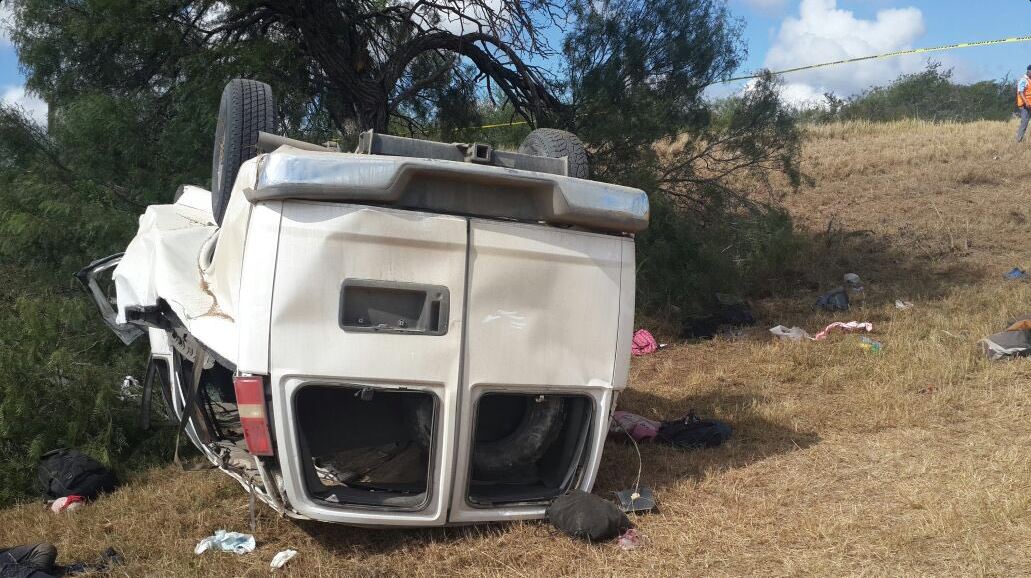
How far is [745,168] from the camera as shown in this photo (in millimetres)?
11375

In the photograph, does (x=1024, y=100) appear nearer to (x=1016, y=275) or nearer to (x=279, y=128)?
(x=1016, y=275)

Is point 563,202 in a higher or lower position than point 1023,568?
higher

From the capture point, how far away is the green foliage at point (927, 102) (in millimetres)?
28852

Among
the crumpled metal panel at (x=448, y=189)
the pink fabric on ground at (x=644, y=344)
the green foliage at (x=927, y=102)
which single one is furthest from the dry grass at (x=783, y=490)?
the green foliage at (x=927, y=102)

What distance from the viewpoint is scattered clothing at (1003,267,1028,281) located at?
11.1m

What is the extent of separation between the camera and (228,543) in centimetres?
413

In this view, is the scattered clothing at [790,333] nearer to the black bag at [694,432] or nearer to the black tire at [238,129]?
the black bag at [694,432]

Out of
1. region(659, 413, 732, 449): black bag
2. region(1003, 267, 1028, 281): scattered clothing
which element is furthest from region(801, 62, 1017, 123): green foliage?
region(659, 413, 732, 449): black bag

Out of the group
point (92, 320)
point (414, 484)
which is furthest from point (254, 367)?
point (92, 320)

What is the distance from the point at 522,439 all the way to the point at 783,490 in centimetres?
155

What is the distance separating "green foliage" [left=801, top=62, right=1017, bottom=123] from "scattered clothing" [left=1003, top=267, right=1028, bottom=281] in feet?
50.9

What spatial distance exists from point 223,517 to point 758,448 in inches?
133

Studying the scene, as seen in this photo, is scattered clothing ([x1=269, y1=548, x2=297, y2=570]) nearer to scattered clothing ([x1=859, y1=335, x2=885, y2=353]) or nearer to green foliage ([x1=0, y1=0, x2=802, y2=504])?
green foliage ([x1=0, y1=0, x2=802, y2=504])

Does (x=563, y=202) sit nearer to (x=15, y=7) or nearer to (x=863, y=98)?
(x=15, y=7)
